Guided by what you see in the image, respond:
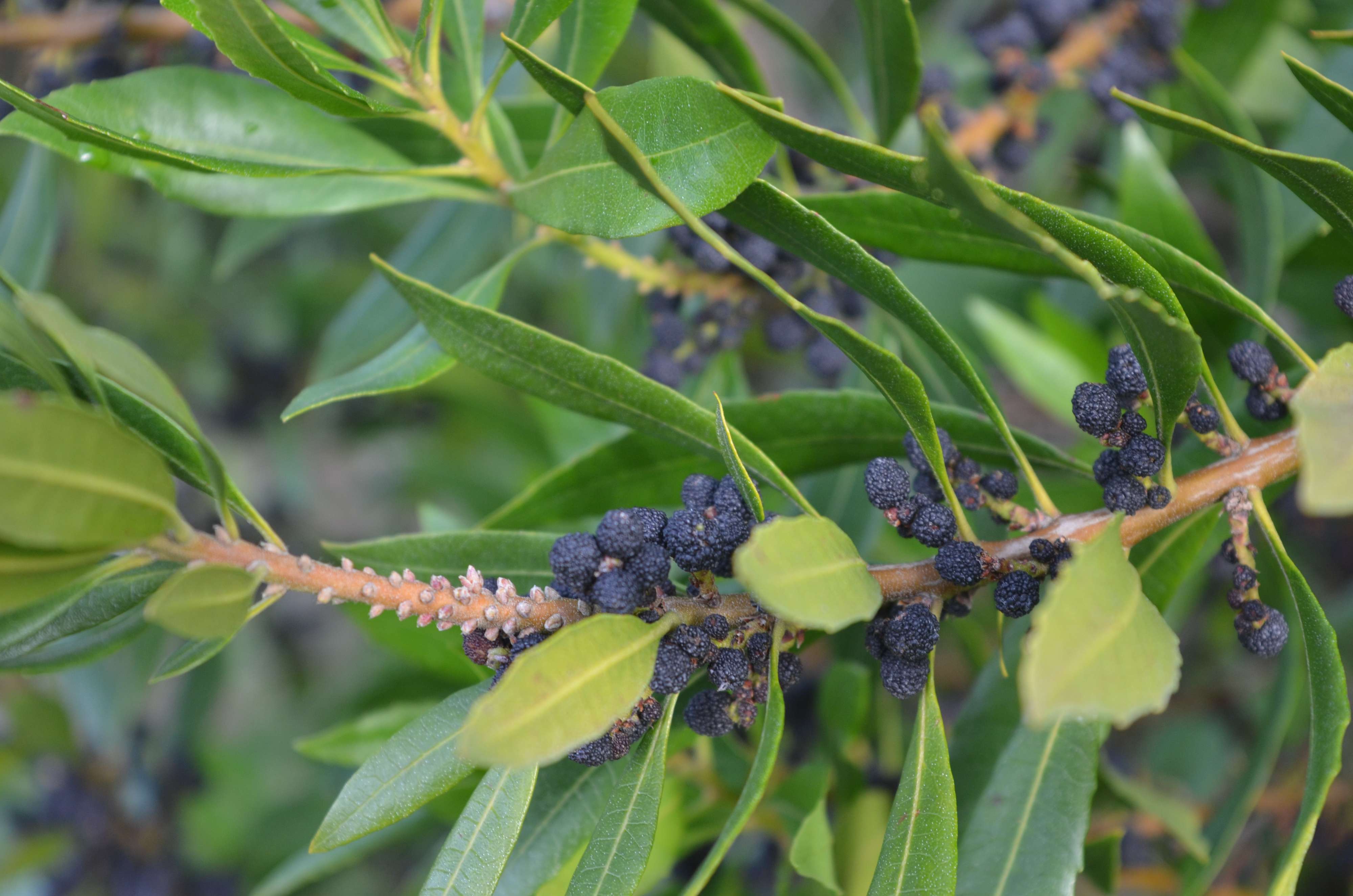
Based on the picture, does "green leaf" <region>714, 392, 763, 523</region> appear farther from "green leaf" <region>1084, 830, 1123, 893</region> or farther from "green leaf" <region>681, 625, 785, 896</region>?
"green leaf" <region>1084, 830, 1123, 893</region>

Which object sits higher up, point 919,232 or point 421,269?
point 919,232

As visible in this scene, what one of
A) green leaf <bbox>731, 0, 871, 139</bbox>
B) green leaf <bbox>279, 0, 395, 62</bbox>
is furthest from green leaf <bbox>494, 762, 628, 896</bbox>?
green leaf <bbox>731, 0, 871, 139</bbox>

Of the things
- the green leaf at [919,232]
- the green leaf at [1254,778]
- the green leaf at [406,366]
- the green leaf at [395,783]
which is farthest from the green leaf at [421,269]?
the green leaf at [1254,778]

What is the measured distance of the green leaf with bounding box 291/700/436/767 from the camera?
1645 millimetres

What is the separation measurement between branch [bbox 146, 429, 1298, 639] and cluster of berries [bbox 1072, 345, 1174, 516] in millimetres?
26

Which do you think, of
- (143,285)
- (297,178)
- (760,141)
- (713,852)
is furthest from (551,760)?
(143,285)

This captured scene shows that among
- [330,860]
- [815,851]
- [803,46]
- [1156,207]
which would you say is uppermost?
[803,46]

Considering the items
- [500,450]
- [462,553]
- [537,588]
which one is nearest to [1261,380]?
[537,588]

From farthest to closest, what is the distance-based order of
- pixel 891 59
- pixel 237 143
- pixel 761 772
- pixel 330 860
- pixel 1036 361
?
pixel 1036 361, pixel 330 860, pixel 891 59, pixel 237 143, pixel 761 772

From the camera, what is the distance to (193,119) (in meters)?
1.36

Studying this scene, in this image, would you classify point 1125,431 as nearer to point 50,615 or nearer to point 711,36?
point 711,36

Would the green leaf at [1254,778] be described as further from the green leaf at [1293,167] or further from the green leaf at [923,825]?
the green leaf at [1293,167]

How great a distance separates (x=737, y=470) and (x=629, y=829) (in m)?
0.39

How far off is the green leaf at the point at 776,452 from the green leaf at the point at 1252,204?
638mm
